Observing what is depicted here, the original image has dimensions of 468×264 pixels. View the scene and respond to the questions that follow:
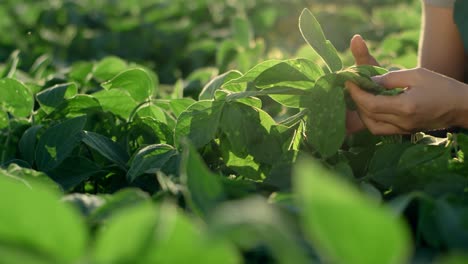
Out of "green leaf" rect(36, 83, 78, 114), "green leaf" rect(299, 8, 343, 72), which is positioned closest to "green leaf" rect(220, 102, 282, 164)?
"green leaf" rect(299, 8, 343, 72)

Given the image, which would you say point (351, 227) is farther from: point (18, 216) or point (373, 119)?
point (373, 119)

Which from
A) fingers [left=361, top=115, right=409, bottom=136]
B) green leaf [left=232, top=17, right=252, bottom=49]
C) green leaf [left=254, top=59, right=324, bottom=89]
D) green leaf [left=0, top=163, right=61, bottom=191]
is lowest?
green leaf [left=232, top=17, right=252, bottom=49]

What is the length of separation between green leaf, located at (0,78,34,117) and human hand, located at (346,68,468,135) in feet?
2.22

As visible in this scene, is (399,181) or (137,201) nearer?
(137,201)

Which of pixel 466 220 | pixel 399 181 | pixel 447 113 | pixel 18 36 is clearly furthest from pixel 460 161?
pixel 18 36

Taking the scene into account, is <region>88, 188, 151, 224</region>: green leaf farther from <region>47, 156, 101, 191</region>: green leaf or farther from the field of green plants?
<region>47, 156, 101, 191</region>: green leaf

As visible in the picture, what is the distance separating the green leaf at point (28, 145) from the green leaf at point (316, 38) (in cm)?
55

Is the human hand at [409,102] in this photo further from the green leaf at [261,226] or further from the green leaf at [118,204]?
the green leaf at [261,226]

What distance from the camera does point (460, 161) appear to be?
1.24m

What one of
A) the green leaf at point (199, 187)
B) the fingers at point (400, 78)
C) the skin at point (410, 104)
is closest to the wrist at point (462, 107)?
the skin at point (410, 104)

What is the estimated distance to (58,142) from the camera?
1423 mm

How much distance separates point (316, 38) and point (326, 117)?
5.9 inches

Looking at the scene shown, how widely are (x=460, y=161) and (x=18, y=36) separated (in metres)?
3.65

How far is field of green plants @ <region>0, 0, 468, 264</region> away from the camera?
2.14ft
